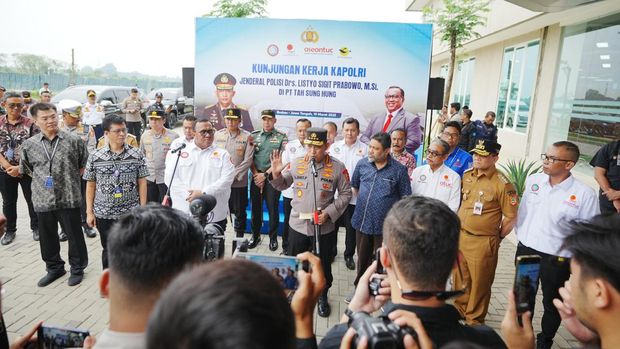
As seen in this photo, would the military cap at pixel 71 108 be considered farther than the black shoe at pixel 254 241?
Yes

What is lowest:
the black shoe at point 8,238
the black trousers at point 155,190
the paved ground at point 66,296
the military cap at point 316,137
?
the paved ground at point 66,296

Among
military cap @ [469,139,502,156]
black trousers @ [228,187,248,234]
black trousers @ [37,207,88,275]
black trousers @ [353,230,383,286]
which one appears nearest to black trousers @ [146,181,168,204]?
black trousers @ [228,187,248,234]

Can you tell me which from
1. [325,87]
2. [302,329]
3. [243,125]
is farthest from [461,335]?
[243,125]

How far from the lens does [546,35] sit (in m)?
9.88

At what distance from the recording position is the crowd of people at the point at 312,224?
820 mm

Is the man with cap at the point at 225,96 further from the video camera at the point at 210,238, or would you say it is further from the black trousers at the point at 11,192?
the video camera at the point at 210,238

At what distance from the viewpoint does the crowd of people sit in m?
0.82

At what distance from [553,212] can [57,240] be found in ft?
15.9

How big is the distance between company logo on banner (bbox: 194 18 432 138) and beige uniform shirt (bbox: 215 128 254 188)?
112cm

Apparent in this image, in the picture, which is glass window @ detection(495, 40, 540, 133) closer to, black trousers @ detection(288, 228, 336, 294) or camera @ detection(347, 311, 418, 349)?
black trousers @ detection(288, 228, 336, 294)

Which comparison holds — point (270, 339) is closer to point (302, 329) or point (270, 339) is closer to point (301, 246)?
point (302, 329)

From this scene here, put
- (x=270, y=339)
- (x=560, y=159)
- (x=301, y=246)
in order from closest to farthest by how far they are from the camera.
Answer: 1. (x=270, y=339)
2. (x=560, y=159)
3. (x=301, y=246)

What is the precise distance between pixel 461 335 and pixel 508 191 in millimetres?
2341

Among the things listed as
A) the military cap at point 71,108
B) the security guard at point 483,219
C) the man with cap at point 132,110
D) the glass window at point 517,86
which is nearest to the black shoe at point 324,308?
the security guard at point 483,219
